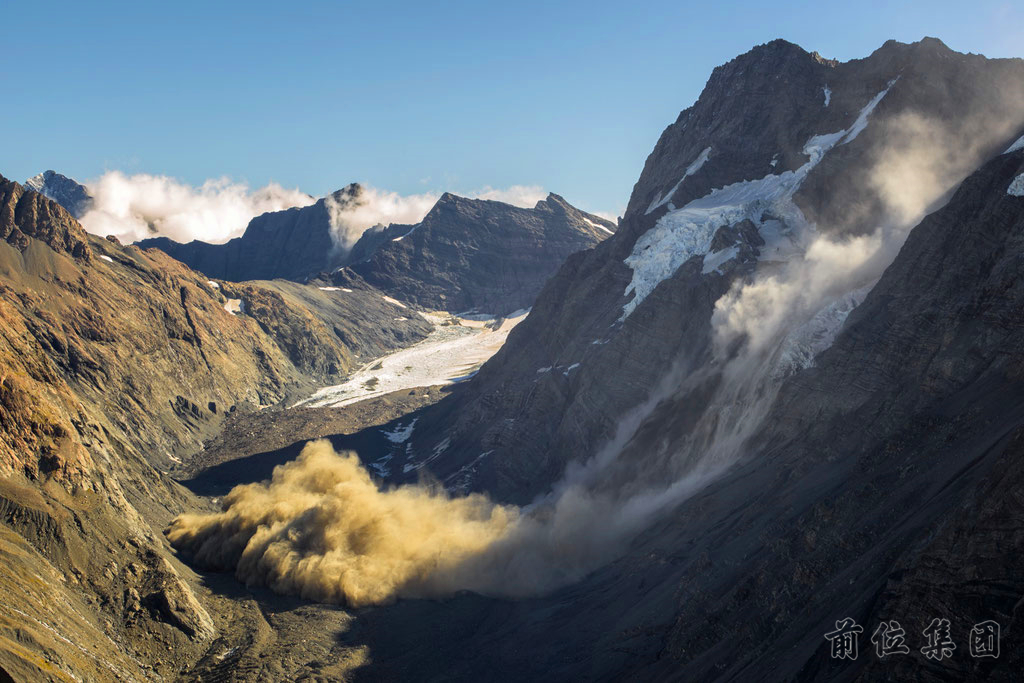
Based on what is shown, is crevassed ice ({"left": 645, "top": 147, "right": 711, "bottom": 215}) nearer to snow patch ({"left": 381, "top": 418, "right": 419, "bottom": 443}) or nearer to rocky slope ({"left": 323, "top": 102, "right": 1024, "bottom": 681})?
snow patch ({"left": 381, "top": 418, "right": 419, "bottom": 443})

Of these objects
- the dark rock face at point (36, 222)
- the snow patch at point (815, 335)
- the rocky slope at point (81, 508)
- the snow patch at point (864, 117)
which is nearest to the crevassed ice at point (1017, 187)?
the snow patch at point (815, 335)

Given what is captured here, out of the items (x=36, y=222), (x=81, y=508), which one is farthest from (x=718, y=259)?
(x=36, y=222)

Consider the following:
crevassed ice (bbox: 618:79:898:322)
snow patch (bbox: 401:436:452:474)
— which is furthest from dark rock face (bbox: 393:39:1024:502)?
snow patch (bbox: 401:436:452:474)

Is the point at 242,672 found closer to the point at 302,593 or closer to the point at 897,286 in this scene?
the point at 302,593

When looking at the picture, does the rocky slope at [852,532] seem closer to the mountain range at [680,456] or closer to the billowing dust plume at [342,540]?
the mountain range at [680,456]

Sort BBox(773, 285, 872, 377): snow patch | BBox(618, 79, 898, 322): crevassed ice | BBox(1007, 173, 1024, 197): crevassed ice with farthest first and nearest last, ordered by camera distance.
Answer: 1. BBox(618, 79, 898, 322): crevassed ice
2. BBox(773, 285, 872, 377): snow patch
3. BBox(1007, 173, 1024, 197): crevassed ice

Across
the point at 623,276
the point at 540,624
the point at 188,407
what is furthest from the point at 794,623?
the point at 188,407
